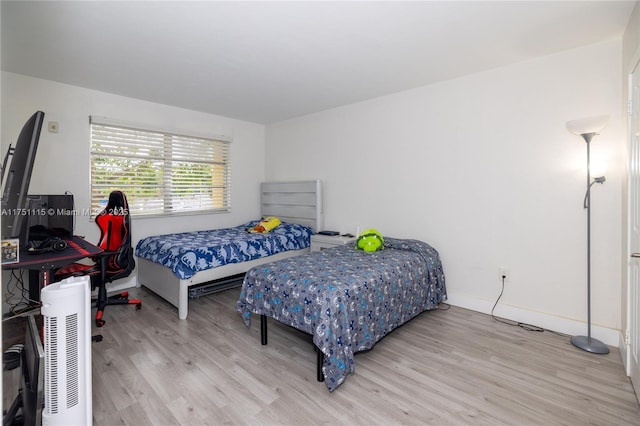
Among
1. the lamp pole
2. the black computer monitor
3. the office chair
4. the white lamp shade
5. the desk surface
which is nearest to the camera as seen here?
the black computer monitor

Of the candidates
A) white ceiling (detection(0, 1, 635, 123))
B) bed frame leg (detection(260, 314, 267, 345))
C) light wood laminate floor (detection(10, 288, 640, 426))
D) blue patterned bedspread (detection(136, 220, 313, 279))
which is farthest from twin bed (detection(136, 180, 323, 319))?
white ceiling (detection(0, 1, 635, 123))

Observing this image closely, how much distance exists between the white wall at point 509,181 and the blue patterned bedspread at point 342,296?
0.63 metres

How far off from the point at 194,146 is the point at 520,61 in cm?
413

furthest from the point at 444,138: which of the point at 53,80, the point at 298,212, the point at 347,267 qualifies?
the point at 53,80

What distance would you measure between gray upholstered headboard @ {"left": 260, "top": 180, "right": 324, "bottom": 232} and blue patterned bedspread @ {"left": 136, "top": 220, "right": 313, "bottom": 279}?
179 millimetres

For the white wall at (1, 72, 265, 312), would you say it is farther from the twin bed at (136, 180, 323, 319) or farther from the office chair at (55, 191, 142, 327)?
the office chair at (55, 191, 142, 327)

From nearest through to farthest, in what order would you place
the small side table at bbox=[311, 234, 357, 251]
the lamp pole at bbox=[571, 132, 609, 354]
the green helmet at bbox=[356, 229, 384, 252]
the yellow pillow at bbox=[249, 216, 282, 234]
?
1. the lamp pole at bbox=[571, 132, 609, 354]
2. the green helmet at bbox=[356, 229, 384, 252]
3. the small side table at bbox=[311, 234, 357, 251]
4. the yellow pillow at bbox=[249, 216, 282, 234]

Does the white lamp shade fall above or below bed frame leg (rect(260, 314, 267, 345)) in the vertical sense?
above

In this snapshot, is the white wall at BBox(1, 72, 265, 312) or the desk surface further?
the white wall at BBox(1, 72, 265, 312)

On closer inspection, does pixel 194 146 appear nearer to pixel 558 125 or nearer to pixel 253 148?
pixel 253 148

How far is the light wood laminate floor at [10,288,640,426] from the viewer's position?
71.1 inches

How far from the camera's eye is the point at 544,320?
114 inches

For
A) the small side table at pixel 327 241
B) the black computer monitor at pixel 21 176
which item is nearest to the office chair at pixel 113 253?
the black computer monitor at pixel 21 176

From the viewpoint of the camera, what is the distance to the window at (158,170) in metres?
3.82
